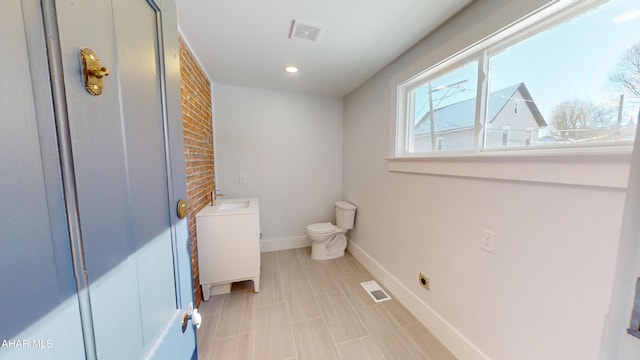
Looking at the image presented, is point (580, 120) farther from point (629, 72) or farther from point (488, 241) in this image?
point (488, 241)

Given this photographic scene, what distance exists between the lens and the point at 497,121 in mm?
1296

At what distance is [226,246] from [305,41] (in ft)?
6.18

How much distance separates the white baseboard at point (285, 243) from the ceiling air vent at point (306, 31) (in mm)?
2446

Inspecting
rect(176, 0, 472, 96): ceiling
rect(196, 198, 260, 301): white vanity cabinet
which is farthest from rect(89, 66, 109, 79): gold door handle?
rect(196, 198, 260, 301): white vanity cabinet

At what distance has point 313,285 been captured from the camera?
225 cm

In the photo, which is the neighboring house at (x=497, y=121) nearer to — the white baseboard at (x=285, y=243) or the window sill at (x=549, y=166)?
the window sill at (x=549, y=166)

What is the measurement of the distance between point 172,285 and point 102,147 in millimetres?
518

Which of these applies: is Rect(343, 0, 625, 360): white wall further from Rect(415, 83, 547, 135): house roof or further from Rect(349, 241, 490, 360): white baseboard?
Rect(415, 83, 547, 135): house roof

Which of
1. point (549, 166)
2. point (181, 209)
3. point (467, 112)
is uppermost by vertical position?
point (467, 112)

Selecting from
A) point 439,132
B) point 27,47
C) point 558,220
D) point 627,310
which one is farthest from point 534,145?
point 27,47

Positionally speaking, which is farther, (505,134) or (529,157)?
(505,134)

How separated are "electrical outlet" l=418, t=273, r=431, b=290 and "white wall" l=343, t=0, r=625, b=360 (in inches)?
1.7

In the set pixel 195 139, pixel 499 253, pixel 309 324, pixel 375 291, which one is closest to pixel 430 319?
pixel 375 291

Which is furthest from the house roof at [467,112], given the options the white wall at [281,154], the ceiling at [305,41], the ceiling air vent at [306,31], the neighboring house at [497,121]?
the white wall at [281,154]
